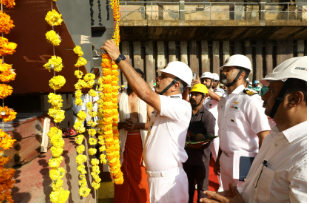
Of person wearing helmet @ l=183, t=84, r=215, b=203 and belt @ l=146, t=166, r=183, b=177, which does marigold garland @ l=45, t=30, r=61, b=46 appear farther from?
person wearing helmet @ l=183, t=84, r=215, b=203

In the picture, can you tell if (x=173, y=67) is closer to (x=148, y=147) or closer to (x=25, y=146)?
(x=148, y=147)

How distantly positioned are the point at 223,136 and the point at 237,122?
11.2 inches

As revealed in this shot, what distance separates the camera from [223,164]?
2893 millimetres

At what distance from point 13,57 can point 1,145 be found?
1.30m

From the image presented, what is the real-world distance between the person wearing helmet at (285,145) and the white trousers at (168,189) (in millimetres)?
715

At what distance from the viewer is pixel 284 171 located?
1175mm

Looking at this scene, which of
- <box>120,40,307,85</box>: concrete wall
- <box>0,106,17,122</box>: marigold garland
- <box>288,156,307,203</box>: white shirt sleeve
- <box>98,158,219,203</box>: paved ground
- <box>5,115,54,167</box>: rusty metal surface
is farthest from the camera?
<box>120,40,307,85</box>: concrete wall

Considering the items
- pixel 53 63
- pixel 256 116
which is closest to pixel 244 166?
pixel 256 116

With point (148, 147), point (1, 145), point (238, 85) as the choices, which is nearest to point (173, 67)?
point (148, 147)

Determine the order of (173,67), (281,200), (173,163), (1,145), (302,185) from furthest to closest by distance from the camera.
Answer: (173,67)
(173,163)
(1,145)
(281,200)
(302,185)

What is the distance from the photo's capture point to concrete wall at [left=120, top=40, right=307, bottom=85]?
1075 cm

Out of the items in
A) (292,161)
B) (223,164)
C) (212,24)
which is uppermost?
(212,24)

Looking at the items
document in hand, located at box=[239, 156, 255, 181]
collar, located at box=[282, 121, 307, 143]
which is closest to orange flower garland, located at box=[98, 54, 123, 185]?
document in hand, located at box=[239, 156, 255, 181]

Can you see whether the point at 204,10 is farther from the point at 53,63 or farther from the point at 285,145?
the point at 285,145
